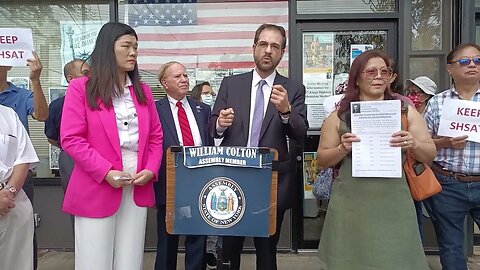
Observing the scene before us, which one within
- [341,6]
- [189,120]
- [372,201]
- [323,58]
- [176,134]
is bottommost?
[372,201]

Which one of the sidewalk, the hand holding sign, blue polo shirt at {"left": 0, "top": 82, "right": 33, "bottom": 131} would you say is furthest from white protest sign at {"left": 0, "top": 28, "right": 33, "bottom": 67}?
the sidewalk

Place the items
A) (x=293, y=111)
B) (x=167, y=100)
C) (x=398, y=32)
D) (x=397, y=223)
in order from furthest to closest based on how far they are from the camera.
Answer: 1. (x=398, y=32)
2. (x=167, y=100)
3. (x=293, y=111)
4. (x=397, y=223)

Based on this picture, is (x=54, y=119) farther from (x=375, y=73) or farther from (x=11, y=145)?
(x=375, y=73)

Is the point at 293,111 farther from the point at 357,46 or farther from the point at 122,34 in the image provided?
the point at 357,46

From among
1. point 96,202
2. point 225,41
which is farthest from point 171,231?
point 225,41

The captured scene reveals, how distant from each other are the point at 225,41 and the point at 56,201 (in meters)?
2.63

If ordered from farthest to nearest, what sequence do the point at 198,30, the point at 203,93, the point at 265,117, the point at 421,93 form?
the point at 198,30 < the point at 203,93 < the point at 421,93 < the point at 265,117

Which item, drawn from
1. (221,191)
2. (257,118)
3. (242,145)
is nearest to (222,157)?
(221,191)

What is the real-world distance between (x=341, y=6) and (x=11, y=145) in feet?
12.3

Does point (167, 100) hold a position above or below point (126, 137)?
above

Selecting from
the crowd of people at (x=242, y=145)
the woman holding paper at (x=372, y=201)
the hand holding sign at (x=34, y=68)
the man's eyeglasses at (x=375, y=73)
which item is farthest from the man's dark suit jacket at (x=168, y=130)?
the man's eyeglasses at (x=375, y=73)

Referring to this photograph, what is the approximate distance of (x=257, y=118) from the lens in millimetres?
3078

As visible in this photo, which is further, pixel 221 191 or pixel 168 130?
pixel 168 130

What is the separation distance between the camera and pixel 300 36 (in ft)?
16.9
